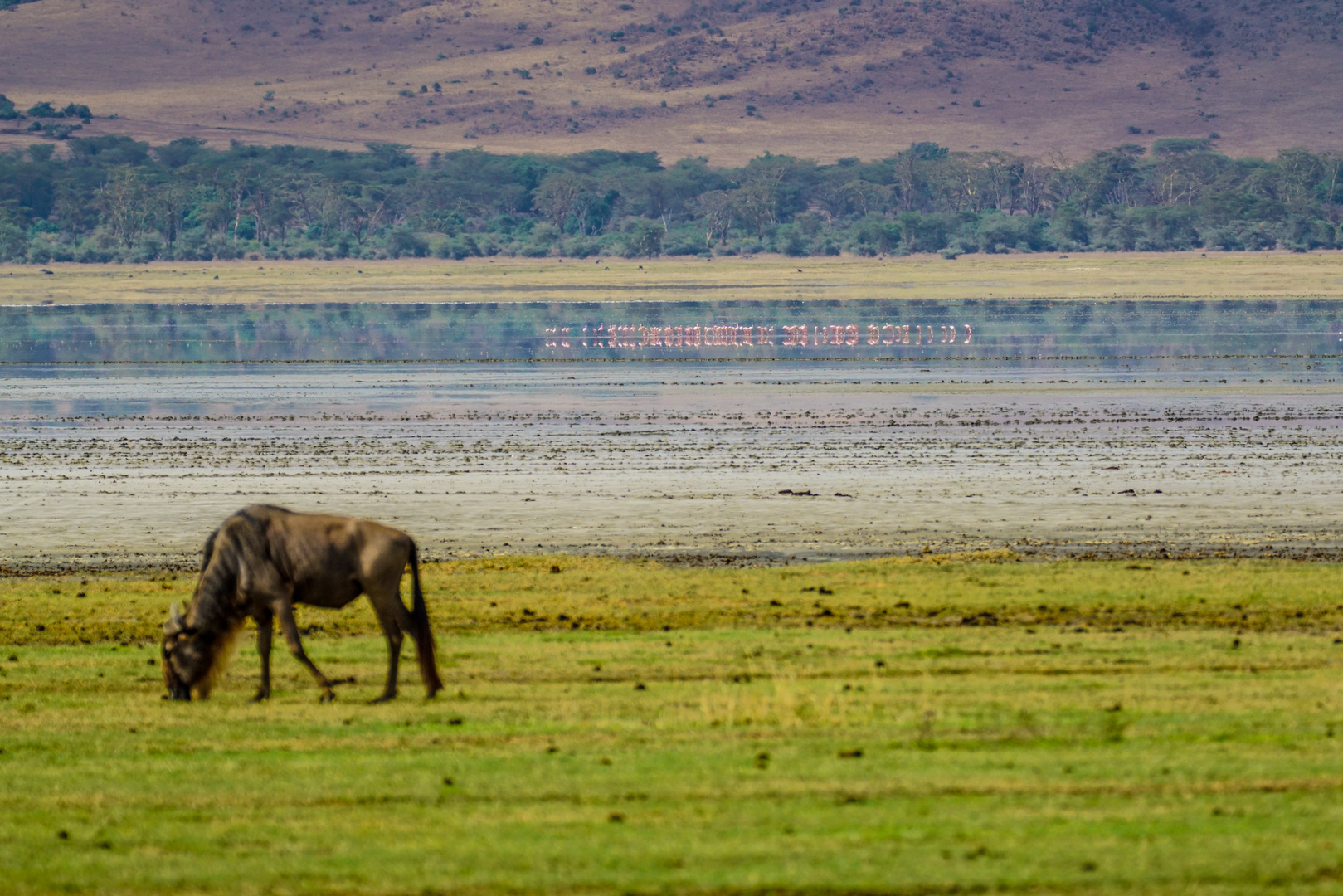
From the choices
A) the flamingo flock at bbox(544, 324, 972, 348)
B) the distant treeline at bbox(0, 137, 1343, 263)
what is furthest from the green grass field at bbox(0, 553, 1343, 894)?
the distant treeline at bbox(0, 137, 1343, 263)

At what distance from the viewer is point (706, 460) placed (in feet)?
112

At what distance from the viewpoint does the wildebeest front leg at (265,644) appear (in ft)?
44.6

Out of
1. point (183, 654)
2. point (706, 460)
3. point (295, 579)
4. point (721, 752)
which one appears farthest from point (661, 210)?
point (721, 752)

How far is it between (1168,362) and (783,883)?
49989 millimetres

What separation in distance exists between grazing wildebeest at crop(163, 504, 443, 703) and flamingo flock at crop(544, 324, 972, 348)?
52997mm

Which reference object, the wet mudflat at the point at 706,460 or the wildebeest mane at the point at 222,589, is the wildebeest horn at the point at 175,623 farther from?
the wet mudflat at the point at 706,460

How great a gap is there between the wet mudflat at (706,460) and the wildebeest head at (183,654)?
10.1 m

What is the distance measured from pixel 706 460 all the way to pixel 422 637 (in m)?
20.7

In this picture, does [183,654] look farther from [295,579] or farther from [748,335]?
[748,335]

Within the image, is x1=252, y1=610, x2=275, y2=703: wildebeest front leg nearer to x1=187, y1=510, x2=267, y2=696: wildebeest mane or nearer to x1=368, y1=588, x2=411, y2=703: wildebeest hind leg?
x1=187, y1=510, x2=267, y2=696: wildebeest mane

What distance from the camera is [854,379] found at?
52000 mm

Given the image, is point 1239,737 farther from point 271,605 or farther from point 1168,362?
point 1168,362

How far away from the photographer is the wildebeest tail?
527 inches

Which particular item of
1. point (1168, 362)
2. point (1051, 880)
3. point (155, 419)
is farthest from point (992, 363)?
point (1051, 880)
